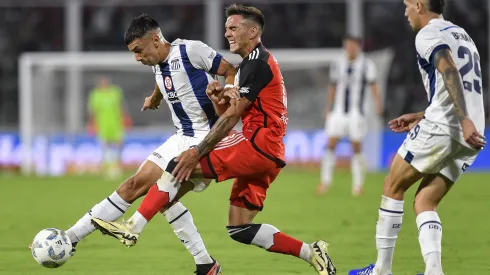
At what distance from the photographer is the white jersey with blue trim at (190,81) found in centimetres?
709

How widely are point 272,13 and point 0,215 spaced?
14.3 meters

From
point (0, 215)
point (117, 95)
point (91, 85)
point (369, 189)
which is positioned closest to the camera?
point (0, 215)

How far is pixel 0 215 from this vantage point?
12781mm

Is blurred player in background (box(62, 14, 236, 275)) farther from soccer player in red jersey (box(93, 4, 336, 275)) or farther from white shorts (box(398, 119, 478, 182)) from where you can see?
white shorts (box(398, 119, 478, 182))

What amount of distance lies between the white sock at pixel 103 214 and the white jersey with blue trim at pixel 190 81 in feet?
2.56

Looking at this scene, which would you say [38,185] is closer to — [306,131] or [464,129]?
[306,131]

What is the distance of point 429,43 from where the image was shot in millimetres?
6020

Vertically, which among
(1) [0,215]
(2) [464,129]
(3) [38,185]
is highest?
(2) [464,129]

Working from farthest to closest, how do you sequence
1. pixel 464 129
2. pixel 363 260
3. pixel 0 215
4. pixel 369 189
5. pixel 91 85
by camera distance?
pixel 91 85
pixel 369 189
pixel 0 215
pixel 363 260
pixel 464 129

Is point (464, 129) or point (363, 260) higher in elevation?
point (464, 129)

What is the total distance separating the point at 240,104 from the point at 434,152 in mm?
1297

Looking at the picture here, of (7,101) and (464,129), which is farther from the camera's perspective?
(7,101)

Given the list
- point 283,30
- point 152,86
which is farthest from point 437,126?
point 283,30

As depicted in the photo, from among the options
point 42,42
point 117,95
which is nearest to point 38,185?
point 117,95
